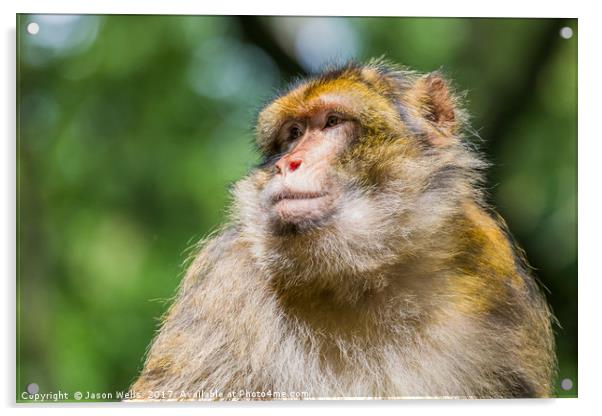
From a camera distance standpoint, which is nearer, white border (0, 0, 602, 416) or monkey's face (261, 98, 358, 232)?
monkey's face (261, 98, 358, 232)

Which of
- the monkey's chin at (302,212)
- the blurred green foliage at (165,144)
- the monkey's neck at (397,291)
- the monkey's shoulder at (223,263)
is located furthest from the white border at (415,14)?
the monkey's chin at (302,212)

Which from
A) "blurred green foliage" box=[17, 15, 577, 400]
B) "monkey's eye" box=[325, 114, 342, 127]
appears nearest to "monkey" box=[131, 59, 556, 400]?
"monkey's eye" box=[325, 114, 342, 127]

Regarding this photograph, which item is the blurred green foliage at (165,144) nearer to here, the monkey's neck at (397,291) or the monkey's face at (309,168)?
the monkey's face at (309,168)

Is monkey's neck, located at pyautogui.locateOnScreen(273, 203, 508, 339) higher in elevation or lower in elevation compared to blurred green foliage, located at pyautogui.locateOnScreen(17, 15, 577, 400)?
lower

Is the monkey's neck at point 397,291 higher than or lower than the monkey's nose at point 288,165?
lower

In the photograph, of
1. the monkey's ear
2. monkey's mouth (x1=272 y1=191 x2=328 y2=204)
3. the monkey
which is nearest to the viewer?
monkey's mouth (x1=272 y1=191 x2=328 y2=204)

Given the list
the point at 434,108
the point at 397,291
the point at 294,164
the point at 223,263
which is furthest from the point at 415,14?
the point at 223,263

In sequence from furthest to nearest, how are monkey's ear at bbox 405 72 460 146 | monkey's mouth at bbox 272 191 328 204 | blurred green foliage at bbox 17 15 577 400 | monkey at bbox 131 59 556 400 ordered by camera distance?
blurred green foliage at bbox 17 15 577 400, monkey's ear at bbox 405 72 460 146, monkey at bbox 131 59 556 400, monkey's mouth at bbox 272 191 328 204

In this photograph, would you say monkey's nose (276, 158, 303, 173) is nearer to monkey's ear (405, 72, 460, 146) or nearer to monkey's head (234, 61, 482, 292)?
monkey's head (234, 61, 482, 292)
